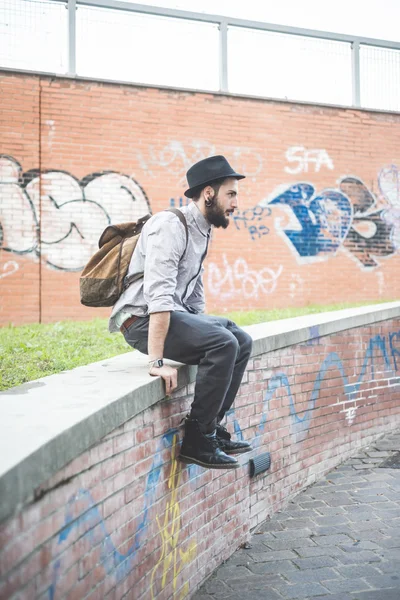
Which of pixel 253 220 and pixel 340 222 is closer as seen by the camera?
pixel 253 220

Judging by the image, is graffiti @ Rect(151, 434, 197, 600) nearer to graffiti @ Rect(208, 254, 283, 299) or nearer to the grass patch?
the grass patch

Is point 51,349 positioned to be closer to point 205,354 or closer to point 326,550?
point 205,354

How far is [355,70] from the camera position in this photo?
12.5m

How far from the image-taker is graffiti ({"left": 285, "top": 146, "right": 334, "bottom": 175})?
11992mm

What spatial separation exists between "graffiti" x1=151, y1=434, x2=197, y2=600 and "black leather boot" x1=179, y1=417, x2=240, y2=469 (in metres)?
0.06

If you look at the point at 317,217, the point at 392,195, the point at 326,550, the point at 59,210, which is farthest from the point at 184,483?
the point at 392,195

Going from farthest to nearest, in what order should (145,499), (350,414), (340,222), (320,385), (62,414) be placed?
(340,222) < (350,414) < (320,385) < (145,499) < (62,414)

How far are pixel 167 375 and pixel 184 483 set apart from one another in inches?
30.4

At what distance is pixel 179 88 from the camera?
11.2 meters

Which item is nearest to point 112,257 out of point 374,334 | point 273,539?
point 273,539

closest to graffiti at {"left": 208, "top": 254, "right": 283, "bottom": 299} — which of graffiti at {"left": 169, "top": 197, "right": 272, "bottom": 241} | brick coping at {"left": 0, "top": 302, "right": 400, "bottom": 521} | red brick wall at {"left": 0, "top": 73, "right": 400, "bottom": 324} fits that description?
red brick wall at {"left": 0, "top": 73, "right": 400, "bottom": 324}

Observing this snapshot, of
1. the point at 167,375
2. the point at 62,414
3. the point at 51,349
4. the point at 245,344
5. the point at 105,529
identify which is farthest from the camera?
the point at 51,349

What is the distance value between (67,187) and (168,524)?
26.5ft

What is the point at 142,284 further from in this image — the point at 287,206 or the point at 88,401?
the point at 287,206
